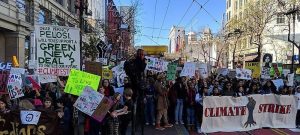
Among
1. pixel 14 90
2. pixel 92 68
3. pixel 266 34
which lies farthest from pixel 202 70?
pixel 266 34

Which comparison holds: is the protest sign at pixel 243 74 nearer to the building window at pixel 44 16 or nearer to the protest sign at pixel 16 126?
the protest sign at pixel 16 126

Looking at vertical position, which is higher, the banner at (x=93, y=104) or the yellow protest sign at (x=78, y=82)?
the yellow protest sign at (x=78, y=82)

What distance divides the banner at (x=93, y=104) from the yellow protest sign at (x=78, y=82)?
0.16 metres

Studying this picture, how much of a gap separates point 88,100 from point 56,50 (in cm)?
144

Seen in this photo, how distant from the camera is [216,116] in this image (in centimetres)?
1340

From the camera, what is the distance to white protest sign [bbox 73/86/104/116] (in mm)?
9672

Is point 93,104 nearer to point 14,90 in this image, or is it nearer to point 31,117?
point 31,117

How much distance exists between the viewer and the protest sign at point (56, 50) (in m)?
10.2

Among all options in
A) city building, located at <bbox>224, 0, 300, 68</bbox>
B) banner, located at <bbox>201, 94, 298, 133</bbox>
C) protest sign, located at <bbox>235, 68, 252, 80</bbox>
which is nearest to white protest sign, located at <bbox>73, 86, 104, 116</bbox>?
banner, located at <bbox>201, 94, 298, 133</bbox>

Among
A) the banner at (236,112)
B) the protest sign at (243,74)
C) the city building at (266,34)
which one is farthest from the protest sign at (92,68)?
the city building at (266,34)

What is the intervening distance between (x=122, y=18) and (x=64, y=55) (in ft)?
122

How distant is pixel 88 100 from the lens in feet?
31.9

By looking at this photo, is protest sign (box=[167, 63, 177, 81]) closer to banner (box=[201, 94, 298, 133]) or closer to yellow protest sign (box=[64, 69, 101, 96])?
banner (box=[201, 94, 298, 133])

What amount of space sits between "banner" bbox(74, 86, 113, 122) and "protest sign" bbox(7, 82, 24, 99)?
2563 mm
